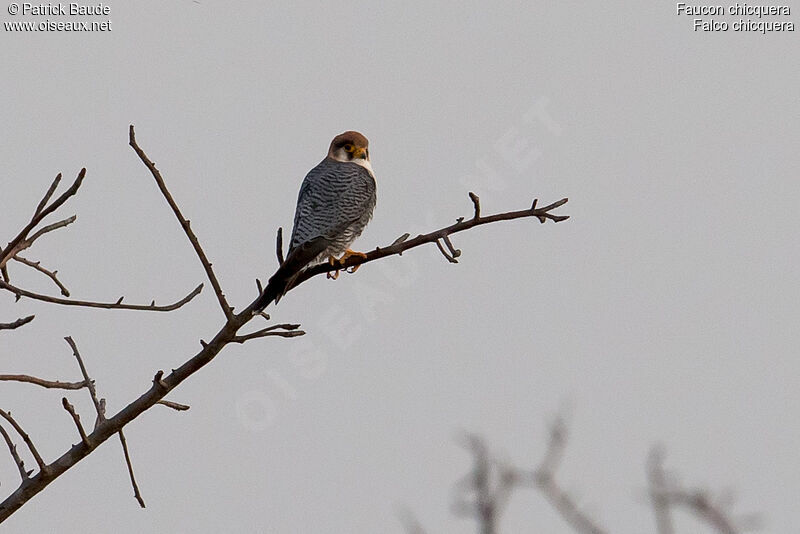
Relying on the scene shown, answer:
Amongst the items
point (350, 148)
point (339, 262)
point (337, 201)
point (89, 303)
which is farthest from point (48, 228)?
point (350, 148)

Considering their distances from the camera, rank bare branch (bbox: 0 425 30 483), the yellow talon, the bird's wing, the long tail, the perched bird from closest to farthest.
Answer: bare branch (bbox: 0 425 30 483), the long tail, the yellow talon, the perched bird, the bird's wing

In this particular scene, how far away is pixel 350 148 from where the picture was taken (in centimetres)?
880

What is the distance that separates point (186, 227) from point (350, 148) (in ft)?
18.8

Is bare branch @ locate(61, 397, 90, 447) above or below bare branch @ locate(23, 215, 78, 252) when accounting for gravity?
below

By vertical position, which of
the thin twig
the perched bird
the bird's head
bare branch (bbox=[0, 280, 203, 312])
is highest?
the bird's head

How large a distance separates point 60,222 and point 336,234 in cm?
332

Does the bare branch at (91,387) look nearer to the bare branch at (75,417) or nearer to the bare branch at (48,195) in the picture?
the bare branch at (75,417)

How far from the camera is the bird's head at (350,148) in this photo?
8.75m

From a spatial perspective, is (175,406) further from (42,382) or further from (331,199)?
(331,199)

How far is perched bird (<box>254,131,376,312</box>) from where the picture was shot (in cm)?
662

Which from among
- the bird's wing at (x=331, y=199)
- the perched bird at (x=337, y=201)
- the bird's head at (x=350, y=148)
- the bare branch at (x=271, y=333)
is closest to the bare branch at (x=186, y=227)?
the bare branch at (x=271, y=333)

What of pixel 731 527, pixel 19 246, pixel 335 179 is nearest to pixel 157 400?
pixel 19 246

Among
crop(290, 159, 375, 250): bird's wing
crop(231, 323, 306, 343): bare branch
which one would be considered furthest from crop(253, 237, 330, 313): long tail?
crop(290, 159, 375, 250): bird's wing

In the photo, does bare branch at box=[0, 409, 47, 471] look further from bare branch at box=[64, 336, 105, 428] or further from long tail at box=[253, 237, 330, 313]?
long tail at box=[253, 237, 330, 313]
